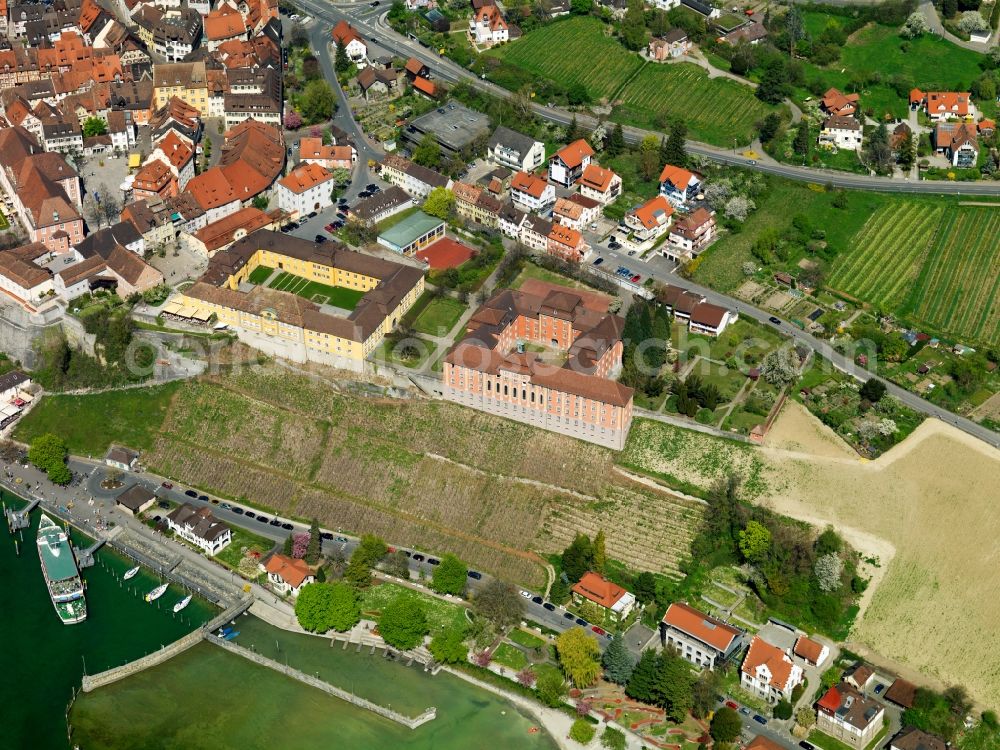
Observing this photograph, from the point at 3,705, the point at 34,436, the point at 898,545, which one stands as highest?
the point at 898,545

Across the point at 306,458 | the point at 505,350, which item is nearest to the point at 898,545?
the point at 505,350

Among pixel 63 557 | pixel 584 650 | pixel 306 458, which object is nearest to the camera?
pixel 584 650

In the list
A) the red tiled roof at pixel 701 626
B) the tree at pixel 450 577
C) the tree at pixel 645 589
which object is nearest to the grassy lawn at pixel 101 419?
the tree at pixel 450 577

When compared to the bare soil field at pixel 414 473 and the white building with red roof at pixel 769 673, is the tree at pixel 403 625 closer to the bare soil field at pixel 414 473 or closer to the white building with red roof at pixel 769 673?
the bare soil field at pixel 414 473

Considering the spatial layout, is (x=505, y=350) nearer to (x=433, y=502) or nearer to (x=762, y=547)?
(x=433, y=502)

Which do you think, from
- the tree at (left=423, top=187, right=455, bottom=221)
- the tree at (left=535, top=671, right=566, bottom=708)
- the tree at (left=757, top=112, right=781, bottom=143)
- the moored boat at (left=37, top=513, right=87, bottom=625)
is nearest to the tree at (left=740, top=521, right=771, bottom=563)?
the tree at (left=535, top=671, right=566, bottom=708)

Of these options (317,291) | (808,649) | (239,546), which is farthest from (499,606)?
(317,291)
